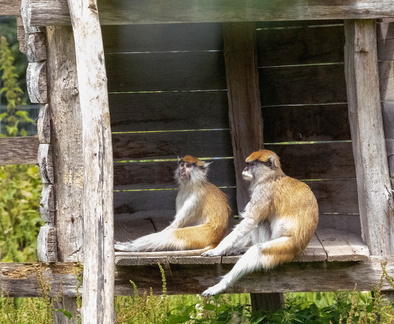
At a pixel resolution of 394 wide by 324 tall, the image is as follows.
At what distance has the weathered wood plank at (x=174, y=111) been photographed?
738cm

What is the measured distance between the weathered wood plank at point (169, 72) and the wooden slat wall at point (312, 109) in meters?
0.46

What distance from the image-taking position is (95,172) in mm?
4945

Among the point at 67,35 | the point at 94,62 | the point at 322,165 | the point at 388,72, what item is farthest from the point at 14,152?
the point at 388,72

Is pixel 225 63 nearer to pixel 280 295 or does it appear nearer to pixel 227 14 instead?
pixel 227 14

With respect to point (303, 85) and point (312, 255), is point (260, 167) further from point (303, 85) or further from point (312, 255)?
point (303, 85)

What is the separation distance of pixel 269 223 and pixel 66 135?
5.25 ft

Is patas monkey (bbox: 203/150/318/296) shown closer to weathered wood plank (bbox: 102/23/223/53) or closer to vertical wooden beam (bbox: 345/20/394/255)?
vertical wooden beam (bbox: 345/20/394/255)

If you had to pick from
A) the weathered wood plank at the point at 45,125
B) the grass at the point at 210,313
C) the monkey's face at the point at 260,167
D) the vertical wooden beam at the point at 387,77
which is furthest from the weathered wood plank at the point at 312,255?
the weathered wood plank at the point at 45,125

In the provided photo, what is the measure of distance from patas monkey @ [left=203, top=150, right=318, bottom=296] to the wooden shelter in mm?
155

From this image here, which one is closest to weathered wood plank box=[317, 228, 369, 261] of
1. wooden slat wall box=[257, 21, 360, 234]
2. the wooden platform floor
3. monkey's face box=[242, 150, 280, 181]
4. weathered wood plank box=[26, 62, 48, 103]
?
the wooden platform floor

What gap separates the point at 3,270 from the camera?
19.6ft

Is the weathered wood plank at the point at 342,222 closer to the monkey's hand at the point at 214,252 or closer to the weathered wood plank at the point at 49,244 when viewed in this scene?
the monkey's hand at the point at 214,252

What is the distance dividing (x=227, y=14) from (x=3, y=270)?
2547 mm

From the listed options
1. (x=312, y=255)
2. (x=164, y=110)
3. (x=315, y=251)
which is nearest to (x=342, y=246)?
(x=315, y=251)
